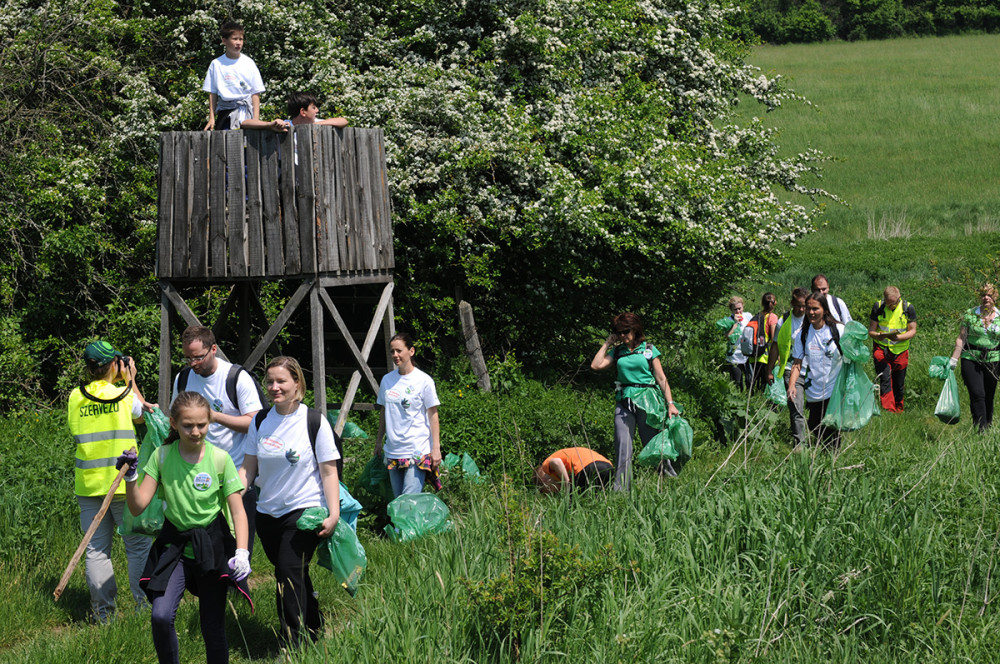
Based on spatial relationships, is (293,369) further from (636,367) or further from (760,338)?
Result: (760,338)

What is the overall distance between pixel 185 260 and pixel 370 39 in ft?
17.0

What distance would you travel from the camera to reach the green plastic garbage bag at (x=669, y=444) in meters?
8.63

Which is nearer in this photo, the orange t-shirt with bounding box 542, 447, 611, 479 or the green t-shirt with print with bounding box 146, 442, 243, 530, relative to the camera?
the green t-shirt with print with bounding box 146, 442, 243, 530

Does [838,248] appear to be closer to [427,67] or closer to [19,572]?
[427,67]

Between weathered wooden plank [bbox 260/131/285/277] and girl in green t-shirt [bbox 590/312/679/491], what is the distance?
10.1ft

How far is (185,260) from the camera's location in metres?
9.50

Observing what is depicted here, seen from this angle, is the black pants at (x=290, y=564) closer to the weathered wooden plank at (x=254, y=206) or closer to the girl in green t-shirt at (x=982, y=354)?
the weathered wooden plank at (x=254, y=206)

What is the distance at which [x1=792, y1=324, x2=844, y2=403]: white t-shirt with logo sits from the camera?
31.1 ft

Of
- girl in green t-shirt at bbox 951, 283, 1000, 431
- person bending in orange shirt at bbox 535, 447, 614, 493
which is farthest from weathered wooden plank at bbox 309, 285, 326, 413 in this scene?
girl in green t-shirt at bbox 951, 283, 1000, 431

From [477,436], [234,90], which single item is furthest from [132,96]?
[477,436]

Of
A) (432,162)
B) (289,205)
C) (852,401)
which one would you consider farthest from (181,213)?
(852,401)

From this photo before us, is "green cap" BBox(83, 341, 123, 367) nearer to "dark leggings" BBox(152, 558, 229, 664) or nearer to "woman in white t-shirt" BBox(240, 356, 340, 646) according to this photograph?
"woman in white t-shirt" BBox(240, 356, 340, 646)

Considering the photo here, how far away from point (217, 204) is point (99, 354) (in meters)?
3.16

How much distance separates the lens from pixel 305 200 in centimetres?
948
